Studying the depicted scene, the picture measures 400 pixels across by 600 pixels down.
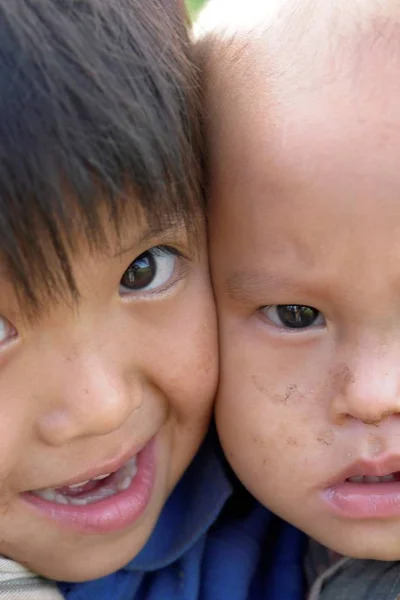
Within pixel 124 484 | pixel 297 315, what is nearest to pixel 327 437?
pixel 297 315

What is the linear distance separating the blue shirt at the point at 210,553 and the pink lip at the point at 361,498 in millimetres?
218

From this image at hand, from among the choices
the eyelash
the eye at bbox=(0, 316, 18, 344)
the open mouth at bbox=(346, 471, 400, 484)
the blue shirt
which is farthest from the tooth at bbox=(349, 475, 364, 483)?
the eye at bbox=(0, 316, 18, 344)

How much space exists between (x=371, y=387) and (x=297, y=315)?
0.13m

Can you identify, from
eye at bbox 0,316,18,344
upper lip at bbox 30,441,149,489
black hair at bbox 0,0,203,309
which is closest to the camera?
black hair at bbox 0,0,203,309

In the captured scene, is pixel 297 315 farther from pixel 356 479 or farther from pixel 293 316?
pixel 356 479

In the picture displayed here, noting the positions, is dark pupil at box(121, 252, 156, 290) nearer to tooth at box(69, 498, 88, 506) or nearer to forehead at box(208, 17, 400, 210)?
forehead at box(208, 17, 400, 210)

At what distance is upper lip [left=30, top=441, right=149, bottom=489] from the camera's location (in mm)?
1010

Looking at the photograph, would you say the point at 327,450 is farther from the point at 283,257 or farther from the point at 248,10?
the point at 248,10

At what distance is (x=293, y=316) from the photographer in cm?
105

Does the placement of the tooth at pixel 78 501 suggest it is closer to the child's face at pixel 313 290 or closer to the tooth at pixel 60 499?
the tooth at pixel 60 499

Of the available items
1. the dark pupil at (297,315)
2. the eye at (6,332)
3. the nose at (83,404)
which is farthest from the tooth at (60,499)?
the dark pupil at (297,315)

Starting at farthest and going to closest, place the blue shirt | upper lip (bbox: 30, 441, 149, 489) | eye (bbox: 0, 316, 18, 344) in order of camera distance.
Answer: the blue shirt < upper lip (bbox: 30, 441, 149, 489) < eye (bbox: 0, 316, 18, 344)

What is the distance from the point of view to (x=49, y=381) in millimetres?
917

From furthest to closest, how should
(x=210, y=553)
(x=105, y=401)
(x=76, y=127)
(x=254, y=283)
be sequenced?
(x=210, y=553), (x=254, y=283), (x=105, y=401), (x=76, y=127)
